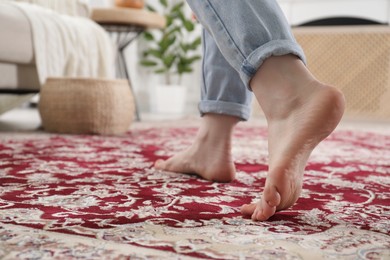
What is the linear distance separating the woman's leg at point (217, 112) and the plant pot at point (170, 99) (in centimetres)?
307

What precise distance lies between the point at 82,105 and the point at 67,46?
364 millimetres

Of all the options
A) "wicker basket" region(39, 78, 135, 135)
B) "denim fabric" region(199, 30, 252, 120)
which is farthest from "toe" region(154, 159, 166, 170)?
"wicker basket" region(39, 78, 135, 135)

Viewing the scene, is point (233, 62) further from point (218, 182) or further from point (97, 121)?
point (97, 121)

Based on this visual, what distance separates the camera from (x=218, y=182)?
98 centimetres

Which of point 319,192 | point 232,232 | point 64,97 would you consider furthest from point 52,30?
point 232,232

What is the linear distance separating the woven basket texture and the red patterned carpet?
2.46 m

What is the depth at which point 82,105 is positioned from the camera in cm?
202

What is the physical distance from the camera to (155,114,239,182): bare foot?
98cm

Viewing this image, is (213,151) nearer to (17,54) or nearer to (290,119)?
(290,119)

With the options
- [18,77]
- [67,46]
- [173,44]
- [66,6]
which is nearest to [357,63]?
[173,44]

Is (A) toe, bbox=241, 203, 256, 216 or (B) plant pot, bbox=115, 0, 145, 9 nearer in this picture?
(A) toe, bbox=241, 203, 256, 216

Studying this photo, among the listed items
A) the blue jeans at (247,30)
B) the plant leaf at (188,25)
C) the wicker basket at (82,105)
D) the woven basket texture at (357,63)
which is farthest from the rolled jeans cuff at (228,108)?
the plant leaf at (188,25)

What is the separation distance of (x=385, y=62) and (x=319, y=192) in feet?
9.85

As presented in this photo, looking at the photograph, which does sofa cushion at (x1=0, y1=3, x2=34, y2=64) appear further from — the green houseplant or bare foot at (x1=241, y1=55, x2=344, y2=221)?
the green houseplant
